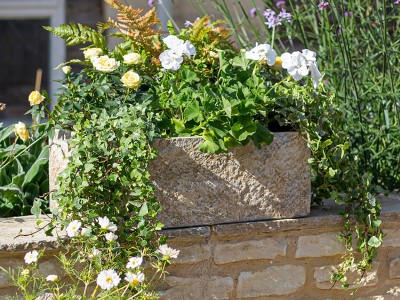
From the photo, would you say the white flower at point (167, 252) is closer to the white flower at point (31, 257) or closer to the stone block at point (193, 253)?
the stone block at point (193, 253)

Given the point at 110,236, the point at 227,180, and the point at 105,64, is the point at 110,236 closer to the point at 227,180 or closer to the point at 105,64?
the point at 227,180

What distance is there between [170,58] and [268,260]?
73 centimetres

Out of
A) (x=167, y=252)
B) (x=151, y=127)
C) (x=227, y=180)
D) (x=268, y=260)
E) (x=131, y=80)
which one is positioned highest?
(x=131, y=80)

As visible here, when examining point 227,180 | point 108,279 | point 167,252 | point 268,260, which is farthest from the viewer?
point 268,260

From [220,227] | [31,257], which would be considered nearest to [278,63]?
[220,227]

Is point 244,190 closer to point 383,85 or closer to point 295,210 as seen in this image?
point 295,210

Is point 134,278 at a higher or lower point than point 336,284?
higher

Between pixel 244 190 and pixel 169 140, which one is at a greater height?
pixel 169 140

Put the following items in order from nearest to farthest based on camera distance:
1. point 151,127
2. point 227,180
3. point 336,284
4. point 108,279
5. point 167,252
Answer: point 108,279 → point 167,252 → point 151,127 → point 227,180 → point 336,284

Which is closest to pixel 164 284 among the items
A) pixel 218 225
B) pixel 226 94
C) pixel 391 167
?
pixel 218 225

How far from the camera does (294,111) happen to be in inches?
101

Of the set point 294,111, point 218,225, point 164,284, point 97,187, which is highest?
point 294,111

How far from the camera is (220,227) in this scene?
8.20ft

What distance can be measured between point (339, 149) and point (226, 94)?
0.44m
